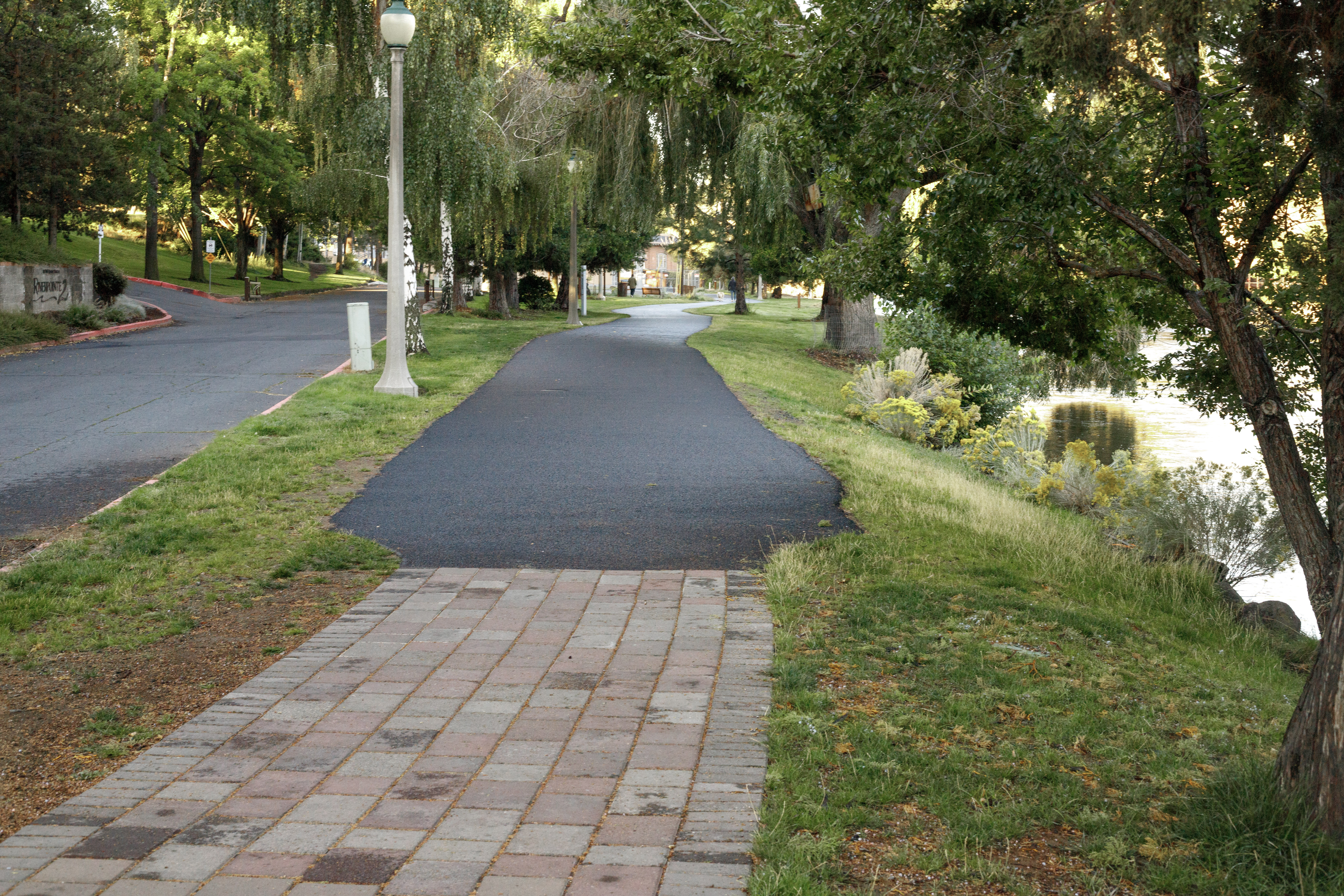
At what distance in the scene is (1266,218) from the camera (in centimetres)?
600

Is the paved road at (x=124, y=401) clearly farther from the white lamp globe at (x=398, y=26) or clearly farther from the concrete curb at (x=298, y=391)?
the white lamp globe at (x=398, y=26)

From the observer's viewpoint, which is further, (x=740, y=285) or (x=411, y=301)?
(x=740, y=285)

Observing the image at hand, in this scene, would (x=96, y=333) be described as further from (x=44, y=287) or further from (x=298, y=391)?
(x=298, y=391)

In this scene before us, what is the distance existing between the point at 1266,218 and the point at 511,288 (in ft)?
118

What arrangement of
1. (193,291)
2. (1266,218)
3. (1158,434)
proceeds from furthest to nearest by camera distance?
(193,291), (1158,434), (1266,218)

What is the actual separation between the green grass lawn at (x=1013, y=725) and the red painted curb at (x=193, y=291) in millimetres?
40611

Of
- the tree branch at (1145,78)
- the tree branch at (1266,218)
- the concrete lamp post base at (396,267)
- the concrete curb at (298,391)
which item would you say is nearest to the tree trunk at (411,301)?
the concrete curb at (298,391)

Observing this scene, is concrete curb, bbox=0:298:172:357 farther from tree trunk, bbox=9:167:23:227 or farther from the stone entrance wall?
tree trunk, bbox=9:167:23:227

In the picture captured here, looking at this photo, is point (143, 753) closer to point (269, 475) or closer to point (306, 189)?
point (269, 475)

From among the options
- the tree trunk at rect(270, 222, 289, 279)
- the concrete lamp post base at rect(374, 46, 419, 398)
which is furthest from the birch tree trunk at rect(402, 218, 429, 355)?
the tree trunk at rect(270, 222, 289, 279)

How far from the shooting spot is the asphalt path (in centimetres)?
800

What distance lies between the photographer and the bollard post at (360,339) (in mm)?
18359

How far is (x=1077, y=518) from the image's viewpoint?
11.5 m

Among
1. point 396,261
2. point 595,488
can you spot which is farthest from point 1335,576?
point 396,261
